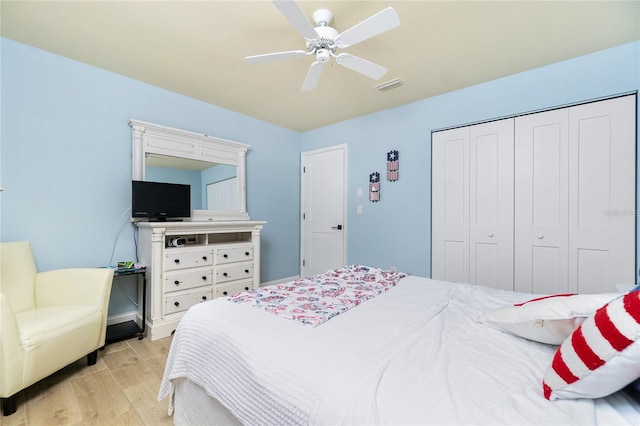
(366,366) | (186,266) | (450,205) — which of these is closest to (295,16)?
(366,366)

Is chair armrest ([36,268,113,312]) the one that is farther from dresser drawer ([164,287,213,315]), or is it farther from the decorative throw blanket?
the decorative throw blanket

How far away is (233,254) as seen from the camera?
3041mm

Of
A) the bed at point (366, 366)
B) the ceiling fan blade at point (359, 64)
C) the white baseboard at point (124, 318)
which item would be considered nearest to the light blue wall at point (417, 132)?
the ceiling fan blade at point (359, 64)

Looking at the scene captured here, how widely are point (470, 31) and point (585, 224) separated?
1845 millimetres

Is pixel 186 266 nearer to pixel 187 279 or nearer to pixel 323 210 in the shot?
pixel 187 279

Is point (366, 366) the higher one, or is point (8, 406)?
point (366, 366)

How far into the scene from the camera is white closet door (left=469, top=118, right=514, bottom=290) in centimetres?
269

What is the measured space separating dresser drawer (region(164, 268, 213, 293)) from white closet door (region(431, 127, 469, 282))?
2451 millimetres

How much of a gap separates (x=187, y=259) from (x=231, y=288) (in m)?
0.60

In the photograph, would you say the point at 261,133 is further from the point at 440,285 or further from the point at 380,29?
the point at 440,285

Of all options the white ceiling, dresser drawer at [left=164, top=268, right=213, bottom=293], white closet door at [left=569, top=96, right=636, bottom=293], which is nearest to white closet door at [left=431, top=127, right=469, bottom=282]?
the white ceiling

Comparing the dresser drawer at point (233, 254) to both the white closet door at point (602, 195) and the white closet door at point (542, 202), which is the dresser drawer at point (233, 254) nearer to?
the white closet door at point (542, 202)

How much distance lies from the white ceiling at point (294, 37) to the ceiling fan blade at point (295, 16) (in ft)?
0.79

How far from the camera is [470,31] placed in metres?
2.02
